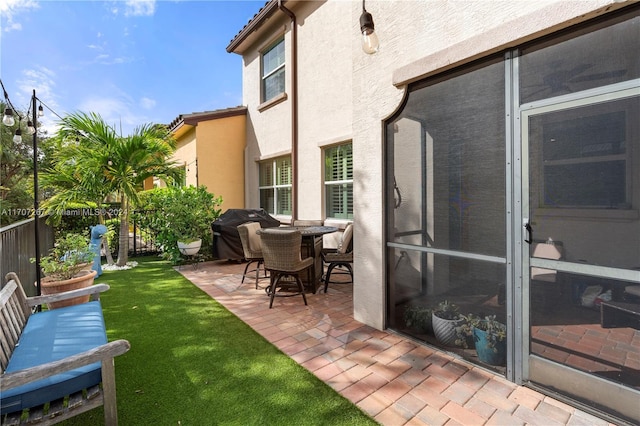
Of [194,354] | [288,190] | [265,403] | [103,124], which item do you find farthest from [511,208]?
[103,124]

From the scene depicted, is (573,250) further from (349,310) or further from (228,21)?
(228,21)

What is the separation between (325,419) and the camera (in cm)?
203

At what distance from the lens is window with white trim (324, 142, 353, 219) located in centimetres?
639

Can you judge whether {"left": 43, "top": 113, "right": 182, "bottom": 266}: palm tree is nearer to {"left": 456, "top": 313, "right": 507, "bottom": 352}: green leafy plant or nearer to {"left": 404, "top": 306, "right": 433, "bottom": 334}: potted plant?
{"left": 404, "top": 306, "right": 433, "bottom": 334}: potted plant

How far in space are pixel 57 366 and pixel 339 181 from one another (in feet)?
18.1

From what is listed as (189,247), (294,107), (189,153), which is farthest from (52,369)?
(189,153)

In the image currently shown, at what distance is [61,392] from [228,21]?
10.2 m

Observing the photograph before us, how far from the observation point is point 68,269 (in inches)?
165

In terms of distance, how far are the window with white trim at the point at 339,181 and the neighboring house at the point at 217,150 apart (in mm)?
3872

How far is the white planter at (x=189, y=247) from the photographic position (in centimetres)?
659

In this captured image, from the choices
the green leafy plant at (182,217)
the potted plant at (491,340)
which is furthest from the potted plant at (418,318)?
the green leafy plant at (182,217)

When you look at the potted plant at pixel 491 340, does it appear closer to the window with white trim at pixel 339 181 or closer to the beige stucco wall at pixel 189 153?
the window with white trim at pixel 339 181

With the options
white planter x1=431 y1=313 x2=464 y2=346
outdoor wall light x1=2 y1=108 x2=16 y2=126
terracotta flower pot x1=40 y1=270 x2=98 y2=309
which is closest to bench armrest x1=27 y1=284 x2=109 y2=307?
terracotta flower pot x1=40 y1=270 x2=98 y2=309

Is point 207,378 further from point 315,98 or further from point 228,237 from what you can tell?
point 315,98
